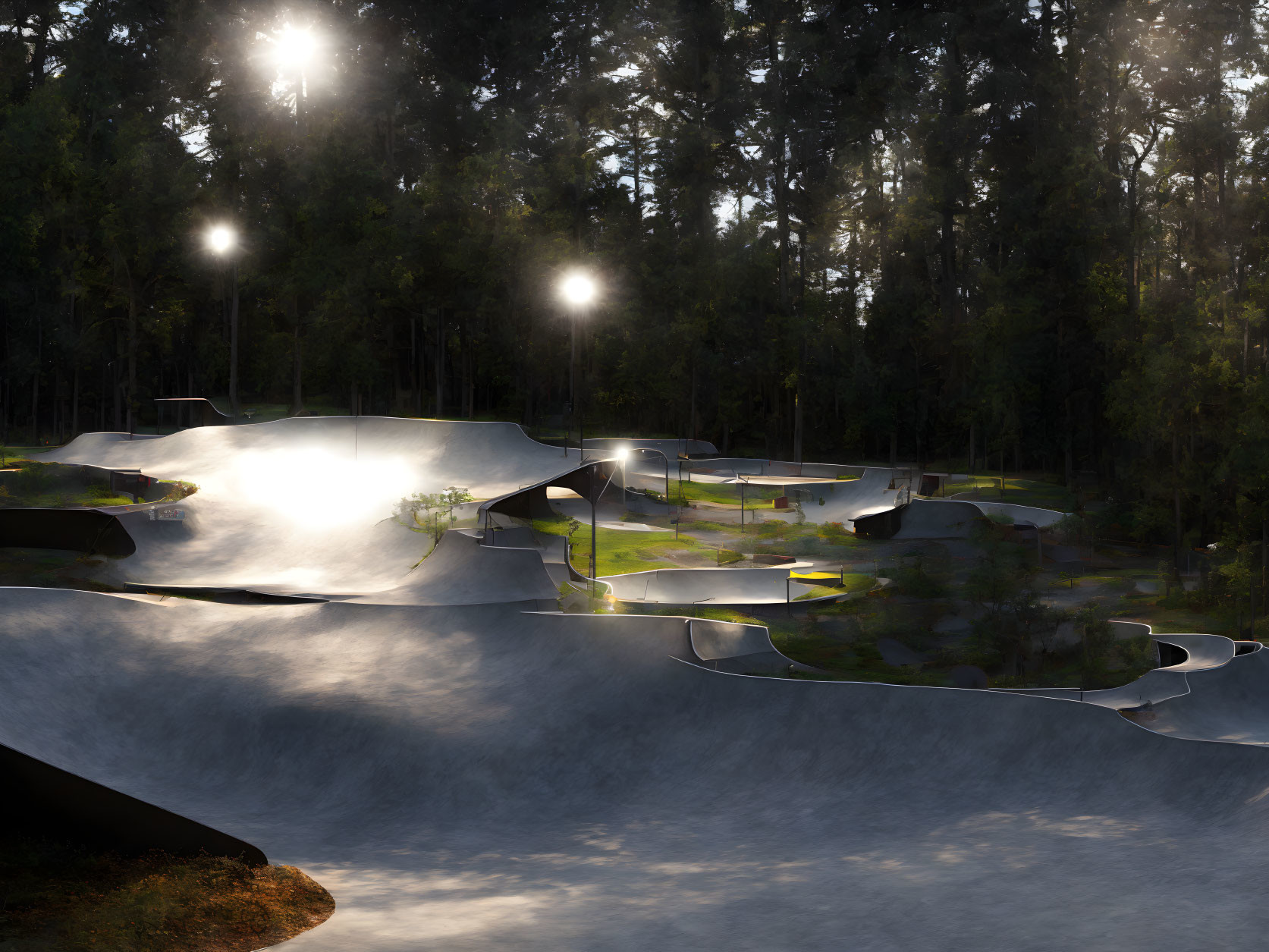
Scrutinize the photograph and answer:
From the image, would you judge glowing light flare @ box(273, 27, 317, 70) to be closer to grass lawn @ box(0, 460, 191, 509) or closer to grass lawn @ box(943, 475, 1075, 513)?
grass lawn @ box(0, 460, 191, 509)

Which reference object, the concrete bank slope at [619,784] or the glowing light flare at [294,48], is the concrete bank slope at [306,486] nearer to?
the concrete bank slope at [619,784]

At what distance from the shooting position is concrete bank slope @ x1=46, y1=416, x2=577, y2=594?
2194 centimetres

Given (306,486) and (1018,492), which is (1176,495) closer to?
(1018,492)

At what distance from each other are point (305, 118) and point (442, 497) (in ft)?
144

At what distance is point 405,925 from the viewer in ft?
28.4

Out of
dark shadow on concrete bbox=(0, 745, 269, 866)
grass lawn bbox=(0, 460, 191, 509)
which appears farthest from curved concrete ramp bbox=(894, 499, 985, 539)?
dark shadow on concrete bbox=(0, 745, 269, 866)

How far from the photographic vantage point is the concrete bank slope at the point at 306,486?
72.0 feet

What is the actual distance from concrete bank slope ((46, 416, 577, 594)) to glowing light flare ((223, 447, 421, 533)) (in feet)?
0.17

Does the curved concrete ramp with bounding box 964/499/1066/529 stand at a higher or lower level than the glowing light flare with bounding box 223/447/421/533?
lower

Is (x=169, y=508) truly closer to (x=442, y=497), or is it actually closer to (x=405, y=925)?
(x=442, y=497)

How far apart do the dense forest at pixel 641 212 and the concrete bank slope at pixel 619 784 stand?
33235 millimetres

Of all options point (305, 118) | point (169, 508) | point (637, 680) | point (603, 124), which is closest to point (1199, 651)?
point (637, 680)

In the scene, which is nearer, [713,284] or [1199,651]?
[1199,651]

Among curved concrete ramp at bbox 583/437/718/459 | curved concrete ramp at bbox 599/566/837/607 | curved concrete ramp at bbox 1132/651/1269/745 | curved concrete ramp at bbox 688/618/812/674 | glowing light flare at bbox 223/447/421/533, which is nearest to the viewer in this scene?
curved concrete ramp at bbox 1132/651/1269/745
